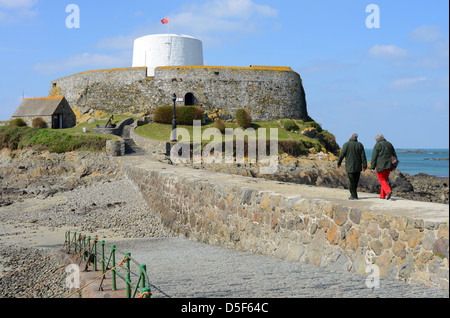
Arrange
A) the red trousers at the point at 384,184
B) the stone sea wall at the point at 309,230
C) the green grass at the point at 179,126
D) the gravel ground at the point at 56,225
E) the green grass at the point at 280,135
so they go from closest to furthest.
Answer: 1. the stone sea wall at the point at 309,230
2. the red trousers at the point at 384,184
3. the gravel ground at the point at 56,225
4. the green grass at the point at 280,135
5. the green grass at the point at 179,126

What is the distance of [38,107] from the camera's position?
37094 millimetres

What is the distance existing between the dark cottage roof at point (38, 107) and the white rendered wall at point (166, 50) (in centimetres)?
1005

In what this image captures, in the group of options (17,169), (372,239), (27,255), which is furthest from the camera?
(17,169)

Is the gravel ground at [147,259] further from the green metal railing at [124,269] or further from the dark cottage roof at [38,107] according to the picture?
the dark cottage roof at [38,107]

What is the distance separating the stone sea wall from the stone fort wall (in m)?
28.4

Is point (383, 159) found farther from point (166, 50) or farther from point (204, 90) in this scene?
point (166, 50)

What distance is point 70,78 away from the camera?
151 feet

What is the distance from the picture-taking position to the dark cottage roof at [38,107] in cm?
3625

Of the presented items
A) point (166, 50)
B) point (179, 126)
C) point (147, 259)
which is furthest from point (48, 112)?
point (147, 259)

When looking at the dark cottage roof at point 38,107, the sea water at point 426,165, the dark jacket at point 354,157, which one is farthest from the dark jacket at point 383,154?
the sea water at point 426,165

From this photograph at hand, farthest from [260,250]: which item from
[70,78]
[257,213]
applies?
[70,78]

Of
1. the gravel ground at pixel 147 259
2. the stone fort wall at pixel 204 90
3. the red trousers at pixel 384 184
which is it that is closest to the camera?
the gravel ground at pixel 147 259
